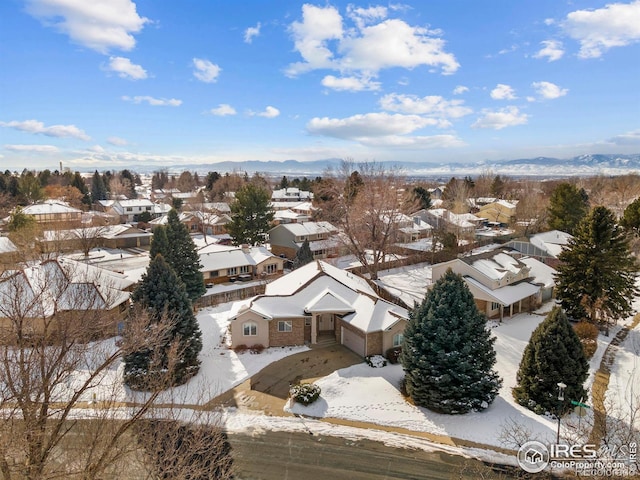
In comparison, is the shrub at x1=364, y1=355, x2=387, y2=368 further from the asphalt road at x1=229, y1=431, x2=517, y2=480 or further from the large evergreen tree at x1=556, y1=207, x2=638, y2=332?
the large evergreen tree at x1=556, y1=207, x2=638, y2=332

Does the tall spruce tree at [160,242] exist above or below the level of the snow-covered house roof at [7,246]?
above

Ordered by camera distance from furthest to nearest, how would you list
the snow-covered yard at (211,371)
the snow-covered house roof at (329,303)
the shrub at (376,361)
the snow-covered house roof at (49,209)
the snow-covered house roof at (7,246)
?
the snow-covered house roof at (49,209), the snow-covered house roof at (7,246), the snow-covered house roof at (329,303), the shrub at (376,361), the snow-covered yard at (211,371)

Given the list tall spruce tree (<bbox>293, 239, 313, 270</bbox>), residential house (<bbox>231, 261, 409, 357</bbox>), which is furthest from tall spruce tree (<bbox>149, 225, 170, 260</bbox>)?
tall spruce tree (<bbox>293, 239, 313, 270</bbox>)

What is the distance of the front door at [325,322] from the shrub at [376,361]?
4758 mm

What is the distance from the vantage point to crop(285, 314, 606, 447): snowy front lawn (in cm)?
1684

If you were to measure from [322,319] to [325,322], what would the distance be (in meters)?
0.33

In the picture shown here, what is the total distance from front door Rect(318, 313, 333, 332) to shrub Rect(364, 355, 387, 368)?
4.76 metres

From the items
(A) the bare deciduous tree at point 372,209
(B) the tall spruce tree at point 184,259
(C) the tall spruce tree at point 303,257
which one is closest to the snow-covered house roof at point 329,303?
(B) the tall spruce tree at point 184,259

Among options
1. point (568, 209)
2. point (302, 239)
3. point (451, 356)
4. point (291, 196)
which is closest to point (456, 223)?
point (568, 209)

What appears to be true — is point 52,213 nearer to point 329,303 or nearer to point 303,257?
point 303,257

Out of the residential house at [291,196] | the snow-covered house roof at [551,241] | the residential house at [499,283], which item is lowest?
the residential house at [499,283]

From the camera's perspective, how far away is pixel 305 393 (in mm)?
18938

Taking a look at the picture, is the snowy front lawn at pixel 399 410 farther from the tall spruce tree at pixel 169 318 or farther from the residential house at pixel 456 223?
the residential house at pixel 456 223

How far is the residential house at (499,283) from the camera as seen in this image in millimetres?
30344
